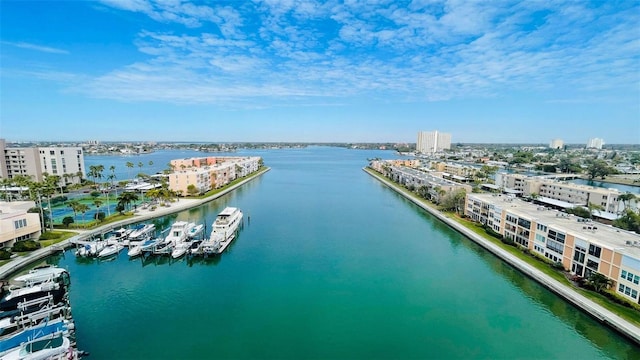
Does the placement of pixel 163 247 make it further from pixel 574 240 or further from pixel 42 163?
pixel 42 163

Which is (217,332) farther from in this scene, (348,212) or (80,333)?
(348,212)

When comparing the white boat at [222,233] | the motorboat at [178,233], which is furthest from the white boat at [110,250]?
the white boat at [222,233]

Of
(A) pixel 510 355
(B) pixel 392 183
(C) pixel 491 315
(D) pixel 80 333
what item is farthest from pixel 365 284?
(B) pixel 392 183

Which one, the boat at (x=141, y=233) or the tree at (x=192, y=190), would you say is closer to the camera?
the boat at (x=141, y=233)

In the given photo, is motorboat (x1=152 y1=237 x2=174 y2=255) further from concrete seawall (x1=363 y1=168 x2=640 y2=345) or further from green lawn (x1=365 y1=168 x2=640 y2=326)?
green lawn (x1=365 y1=168 x2=640 y2=326)

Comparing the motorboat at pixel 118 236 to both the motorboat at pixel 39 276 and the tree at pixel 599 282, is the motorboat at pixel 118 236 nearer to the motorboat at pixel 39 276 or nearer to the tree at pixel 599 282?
the motorboat at pixel 39 276

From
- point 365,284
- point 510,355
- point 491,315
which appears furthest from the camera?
point 365,284

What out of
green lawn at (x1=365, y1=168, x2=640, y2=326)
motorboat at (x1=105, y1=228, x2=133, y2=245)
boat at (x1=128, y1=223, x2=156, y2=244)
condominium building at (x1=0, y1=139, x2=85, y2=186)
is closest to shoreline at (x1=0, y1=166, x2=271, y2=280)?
motorboat at (x1=105, y1=228, x2=133, y2=245)
